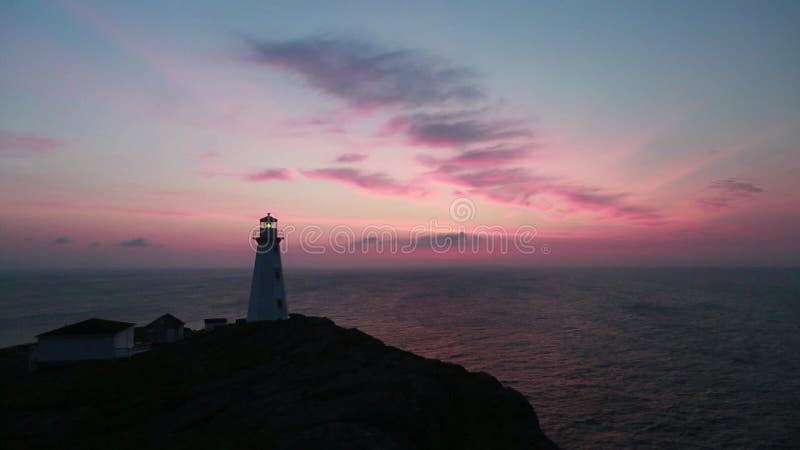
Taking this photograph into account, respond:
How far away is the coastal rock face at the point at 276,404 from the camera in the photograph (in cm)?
1805

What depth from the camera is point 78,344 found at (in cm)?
3344

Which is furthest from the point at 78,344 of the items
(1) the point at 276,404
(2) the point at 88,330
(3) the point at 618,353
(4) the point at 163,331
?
(3) the point at 618,353

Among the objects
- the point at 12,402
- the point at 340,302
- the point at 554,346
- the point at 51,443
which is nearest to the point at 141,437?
the point at 51,443

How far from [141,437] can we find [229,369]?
9.89 metres

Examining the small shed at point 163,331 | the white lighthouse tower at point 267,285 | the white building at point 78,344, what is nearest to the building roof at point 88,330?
the white building at point 78,344

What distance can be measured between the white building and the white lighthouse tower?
1100 centimetres

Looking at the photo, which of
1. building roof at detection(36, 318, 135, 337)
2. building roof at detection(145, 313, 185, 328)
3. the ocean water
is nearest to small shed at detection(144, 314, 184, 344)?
building roof at detection(145, 313, 185, 328)

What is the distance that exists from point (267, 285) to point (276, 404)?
2167 cm

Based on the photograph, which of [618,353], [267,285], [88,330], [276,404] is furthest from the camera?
[618,353]

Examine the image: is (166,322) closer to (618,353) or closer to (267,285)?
(267,285)

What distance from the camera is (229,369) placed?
96.0ft

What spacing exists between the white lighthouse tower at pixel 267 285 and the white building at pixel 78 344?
11002 mm

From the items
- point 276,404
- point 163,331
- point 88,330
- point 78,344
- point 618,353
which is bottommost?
point 618,353

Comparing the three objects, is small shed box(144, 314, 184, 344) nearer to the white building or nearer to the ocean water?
the white building
